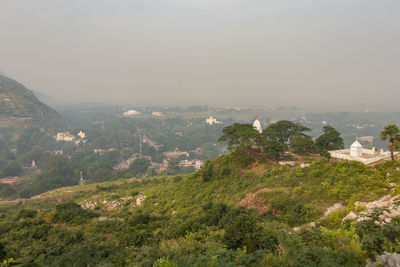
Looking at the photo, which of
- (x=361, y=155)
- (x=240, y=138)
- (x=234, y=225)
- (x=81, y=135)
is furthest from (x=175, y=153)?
(x=234, y=225)

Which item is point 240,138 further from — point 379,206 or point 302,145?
point 379,206

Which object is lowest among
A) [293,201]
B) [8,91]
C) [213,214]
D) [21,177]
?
[21,177]

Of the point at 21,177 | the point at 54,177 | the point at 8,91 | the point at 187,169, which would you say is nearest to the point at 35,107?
the point at 8,91

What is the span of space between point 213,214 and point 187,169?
1847 inches

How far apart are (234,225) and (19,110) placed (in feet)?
394

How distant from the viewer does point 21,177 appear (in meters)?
54.4

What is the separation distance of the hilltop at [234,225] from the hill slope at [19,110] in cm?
8623

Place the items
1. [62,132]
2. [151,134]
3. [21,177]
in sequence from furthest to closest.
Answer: [151,134] < [62,132] < [21,177]

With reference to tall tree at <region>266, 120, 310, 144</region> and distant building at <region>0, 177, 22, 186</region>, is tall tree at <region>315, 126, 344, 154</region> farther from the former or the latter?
distant building at <region>0, 177, 22, 186</region>

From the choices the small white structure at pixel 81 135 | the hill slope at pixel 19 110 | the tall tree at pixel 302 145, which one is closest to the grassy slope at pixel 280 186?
the tall tree at pixel 302 145

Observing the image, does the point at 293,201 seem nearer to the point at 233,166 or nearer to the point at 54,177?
the point at 233,166

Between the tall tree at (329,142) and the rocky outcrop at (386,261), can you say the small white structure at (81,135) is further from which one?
the rocky outcrop at (386,261)

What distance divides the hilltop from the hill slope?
86.2 metres

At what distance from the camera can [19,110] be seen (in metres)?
95.3
